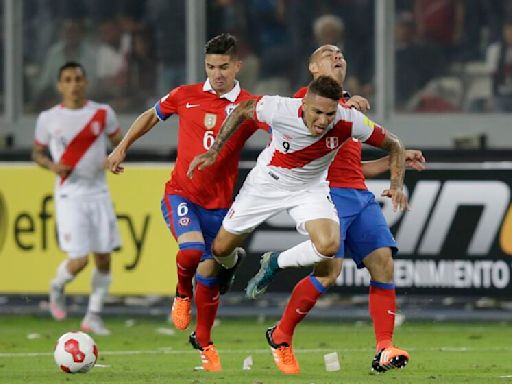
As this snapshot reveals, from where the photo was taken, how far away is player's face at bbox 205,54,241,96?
11.5 meters

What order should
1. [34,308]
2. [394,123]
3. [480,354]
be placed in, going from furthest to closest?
[394,123]
[34,308]
[480,354]

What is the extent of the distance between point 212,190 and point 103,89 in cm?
762

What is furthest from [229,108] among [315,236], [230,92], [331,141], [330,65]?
[315,236]

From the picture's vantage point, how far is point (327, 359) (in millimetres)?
11430

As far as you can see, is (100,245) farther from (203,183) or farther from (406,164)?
(406,164)

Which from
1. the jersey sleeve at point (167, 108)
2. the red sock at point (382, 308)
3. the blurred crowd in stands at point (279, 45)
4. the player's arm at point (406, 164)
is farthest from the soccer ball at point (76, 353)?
the blurred crowd in stands at point (279, 45)

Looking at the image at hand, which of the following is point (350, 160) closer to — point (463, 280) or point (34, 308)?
point (463, 280)

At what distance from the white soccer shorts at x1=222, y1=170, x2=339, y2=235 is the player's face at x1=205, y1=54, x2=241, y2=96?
0.71m

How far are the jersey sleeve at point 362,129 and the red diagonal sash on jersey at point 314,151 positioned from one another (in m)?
0.03

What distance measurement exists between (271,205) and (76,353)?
1.54m

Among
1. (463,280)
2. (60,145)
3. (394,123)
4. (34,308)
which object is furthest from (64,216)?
(394,123)

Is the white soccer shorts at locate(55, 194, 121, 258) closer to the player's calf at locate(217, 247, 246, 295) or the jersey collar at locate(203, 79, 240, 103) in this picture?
the player's calf at locate(217, 247, 246, 295)

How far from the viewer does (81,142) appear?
1516 centimetres

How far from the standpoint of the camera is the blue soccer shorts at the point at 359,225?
11188mm
